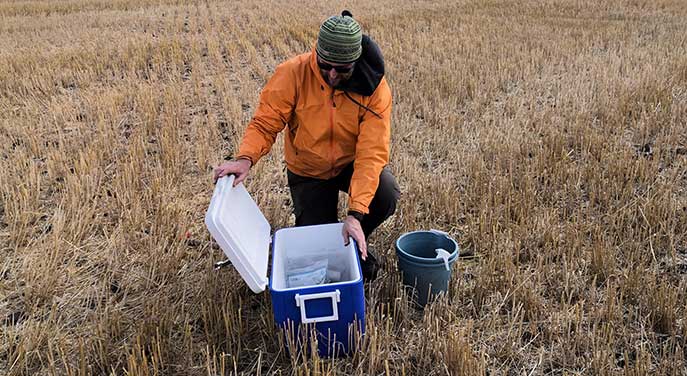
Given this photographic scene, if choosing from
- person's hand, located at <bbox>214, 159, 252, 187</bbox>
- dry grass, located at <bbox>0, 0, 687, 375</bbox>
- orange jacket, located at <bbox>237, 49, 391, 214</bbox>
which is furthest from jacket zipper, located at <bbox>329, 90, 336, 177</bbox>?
dry grass, located at <bbox>0, 0, 687, 375</bbox>

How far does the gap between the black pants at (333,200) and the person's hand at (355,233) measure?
45 cm

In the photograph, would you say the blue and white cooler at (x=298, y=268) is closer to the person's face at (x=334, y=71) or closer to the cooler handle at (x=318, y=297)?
the cooler handle at (x=318, y=297)

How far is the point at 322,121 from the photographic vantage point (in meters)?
2.74

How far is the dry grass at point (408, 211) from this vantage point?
2.38 meters

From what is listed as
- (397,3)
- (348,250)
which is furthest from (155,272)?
(397,3)

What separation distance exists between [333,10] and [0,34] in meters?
6.88

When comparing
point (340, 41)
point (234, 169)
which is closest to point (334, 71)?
point (340, 41)

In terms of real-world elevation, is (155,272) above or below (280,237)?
below

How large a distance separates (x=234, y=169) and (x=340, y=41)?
2.54ft

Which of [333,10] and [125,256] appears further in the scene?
[333,10]

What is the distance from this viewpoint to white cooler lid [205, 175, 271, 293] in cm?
215

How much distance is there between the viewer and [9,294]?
9.21 ft

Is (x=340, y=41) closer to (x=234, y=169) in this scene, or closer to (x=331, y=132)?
(x=331, y=132)

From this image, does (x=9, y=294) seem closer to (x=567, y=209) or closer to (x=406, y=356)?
(x=406, y=356)
